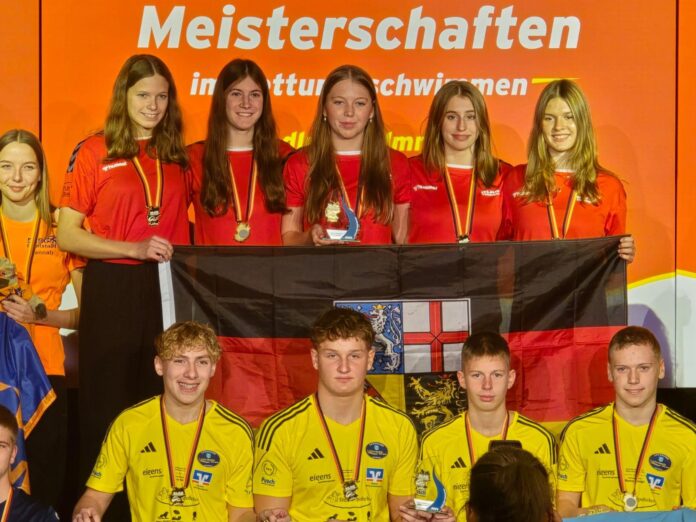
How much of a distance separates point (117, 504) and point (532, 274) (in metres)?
2.43

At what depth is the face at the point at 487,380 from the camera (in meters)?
4.95

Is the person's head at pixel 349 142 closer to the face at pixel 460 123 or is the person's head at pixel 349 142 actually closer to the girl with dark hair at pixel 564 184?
the face at pixel 460 123

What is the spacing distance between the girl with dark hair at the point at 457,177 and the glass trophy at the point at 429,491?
4.95ft

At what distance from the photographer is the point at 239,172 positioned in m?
5.86

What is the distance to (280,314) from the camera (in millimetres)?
5418

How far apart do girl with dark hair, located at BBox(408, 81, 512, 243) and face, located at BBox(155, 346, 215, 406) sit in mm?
1592

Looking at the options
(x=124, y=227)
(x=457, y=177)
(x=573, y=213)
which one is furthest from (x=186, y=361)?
(x=573, y=213)

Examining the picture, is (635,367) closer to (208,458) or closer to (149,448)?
(208,458)

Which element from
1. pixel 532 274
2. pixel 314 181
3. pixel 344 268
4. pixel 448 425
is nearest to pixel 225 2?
pixel 314 181

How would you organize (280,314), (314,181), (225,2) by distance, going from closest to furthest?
(280,314) → (314,181) → (225,2)

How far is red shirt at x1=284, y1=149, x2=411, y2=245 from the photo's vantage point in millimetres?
5801

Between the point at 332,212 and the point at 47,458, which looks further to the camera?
the point at 47,458

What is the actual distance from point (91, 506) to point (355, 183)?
218 centimetres

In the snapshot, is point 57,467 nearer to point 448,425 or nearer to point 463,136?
point 448,425
